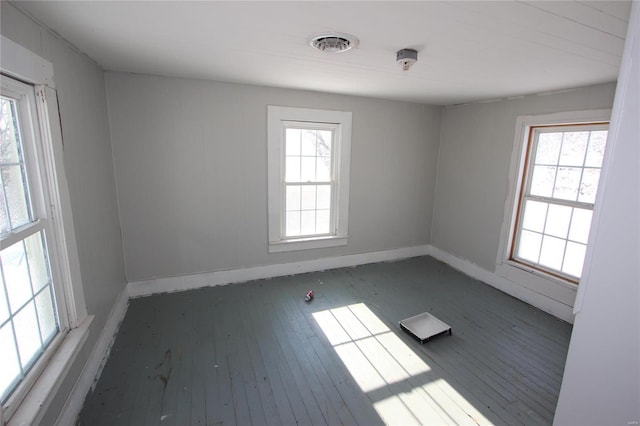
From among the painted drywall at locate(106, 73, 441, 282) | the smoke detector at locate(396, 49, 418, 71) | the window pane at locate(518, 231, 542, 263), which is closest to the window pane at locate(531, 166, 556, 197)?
the window pane at locate(518, 231, 542, 263)

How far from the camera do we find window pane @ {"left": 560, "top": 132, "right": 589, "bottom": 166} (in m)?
2.97

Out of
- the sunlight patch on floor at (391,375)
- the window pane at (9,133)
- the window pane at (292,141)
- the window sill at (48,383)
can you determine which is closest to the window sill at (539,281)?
the sunlight patch on floor at (391,375)

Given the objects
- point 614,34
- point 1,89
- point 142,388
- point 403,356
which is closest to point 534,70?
point 614,34

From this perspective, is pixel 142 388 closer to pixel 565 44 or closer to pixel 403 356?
pixel 403 356

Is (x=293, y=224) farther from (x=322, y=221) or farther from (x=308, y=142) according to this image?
(x=308, y=142)

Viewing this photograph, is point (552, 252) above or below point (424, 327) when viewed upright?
above

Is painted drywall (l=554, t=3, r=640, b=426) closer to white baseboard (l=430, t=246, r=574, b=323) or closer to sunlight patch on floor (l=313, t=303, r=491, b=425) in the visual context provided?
sunlight patch on floor (l=313, t=303, r=491, b=425)

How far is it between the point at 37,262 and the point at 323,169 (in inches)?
115

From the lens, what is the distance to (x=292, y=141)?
3717mm

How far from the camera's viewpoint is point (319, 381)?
2.19 m

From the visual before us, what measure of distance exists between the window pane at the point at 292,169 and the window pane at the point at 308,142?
0.48 ft

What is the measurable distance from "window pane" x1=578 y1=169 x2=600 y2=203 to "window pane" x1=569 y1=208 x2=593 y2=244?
0.40ft

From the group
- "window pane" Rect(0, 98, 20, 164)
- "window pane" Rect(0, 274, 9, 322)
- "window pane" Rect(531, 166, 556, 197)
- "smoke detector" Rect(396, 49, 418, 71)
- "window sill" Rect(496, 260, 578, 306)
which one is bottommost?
"window sill" Rect(496, 260, 578, 306)

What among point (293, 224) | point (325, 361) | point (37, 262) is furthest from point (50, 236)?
point (293, 224)
